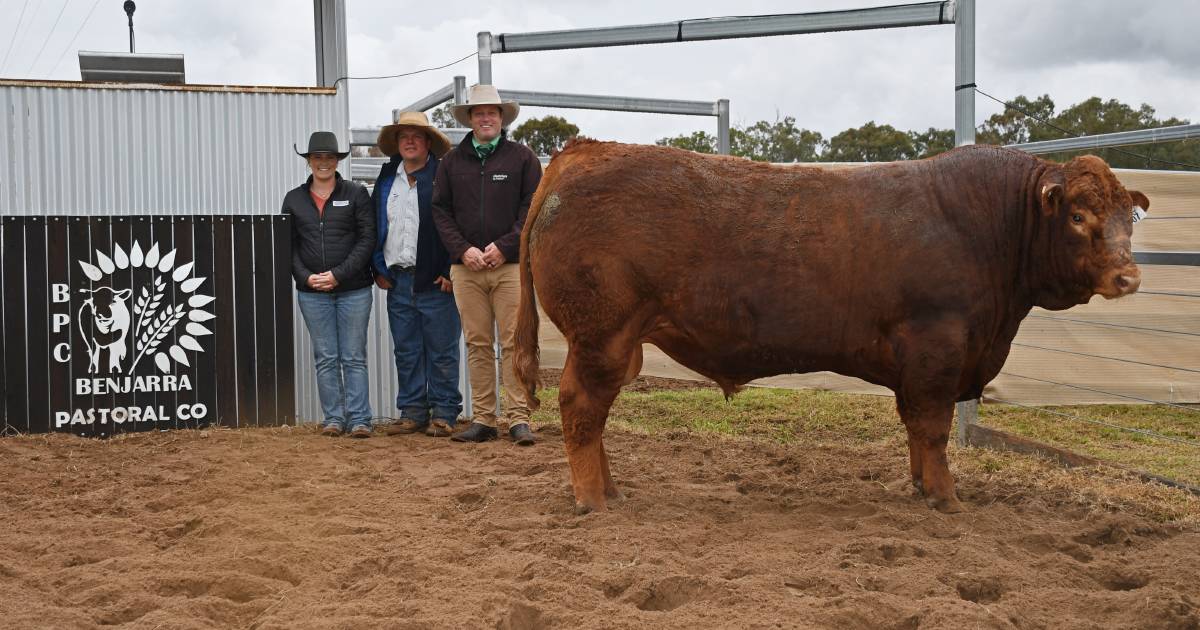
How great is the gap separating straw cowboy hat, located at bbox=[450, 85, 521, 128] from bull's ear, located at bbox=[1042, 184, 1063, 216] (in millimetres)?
3361

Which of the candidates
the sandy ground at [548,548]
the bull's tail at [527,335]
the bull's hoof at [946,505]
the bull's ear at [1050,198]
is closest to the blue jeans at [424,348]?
the sandy ground at [548,548]

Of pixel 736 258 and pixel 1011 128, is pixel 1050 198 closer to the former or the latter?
pixel 736 258

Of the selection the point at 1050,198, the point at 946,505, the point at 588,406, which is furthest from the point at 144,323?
the point at 1050,198

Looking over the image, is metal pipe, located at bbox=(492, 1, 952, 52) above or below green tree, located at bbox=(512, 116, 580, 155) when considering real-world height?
below

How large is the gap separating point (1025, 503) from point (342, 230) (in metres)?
4.50

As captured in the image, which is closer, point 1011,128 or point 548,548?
point 548,548

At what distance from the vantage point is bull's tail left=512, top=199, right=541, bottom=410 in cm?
509

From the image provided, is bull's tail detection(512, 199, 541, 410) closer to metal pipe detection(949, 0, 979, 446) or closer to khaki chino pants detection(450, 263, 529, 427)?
khaki chino pants detection(450, 263, 529, 427)

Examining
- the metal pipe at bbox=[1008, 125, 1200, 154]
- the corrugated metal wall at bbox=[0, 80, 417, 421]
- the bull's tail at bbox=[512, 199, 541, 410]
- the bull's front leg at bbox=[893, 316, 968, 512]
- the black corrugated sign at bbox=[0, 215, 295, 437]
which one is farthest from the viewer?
the corrugated metal wall at bbox=[0, 80, 417, 421]

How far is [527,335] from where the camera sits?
17.0 ft

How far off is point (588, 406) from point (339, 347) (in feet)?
9.40

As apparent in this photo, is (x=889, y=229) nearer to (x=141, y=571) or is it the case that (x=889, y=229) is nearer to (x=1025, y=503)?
(x=1025, y=503)

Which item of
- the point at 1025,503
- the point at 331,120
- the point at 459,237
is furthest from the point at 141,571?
the point at 331,120

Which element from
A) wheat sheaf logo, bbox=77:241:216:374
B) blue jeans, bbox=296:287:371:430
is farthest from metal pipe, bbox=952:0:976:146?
wheat sheaf logo, bbox=77:241:216:374
